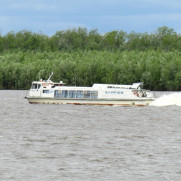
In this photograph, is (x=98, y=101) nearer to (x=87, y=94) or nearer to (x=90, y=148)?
(x=87, y=94)

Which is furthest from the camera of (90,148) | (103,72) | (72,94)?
(103,72)

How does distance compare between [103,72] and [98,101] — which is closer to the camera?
[98,101]

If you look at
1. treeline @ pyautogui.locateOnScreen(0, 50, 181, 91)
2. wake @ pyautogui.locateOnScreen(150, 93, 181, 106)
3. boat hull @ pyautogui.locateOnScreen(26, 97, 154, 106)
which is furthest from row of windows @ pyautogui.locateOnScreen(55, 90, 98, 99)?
treeline @ pyautogui.locateOnScreen(0, 50, 181, 91)

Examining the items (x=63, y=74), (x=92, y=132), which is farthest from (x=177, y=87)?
(x=92, y=132)

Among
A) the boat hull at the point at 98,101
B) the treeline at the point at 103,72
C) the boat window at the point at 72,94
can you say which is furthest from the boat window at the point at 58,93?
the treeline at the point at 103,72

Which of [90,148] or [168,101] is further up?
[168,101]

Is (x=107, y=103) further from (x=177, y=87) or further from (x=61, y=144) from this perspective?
(x=177, y=87)

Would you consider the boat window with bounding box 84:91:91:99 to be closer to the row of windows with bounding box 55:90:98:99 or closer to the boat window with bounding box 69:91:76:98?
the row of windows with bounding box 55:90:98:99

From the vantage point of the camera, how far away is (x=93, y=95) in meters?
94.2

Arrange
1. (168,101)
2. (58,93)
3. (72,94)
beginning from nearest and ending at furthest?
(72,94), (58,93), (168,101)

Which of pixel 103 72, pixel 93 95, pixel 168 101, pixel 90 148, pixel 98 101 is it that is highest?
pixel 103 72

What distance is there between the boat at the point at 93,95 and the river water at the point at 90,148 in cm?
1713

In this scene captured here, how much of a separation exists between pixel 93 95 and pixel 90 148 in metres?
51.8

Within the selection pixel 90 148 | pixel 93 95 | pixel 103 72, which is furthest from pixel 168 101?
pixel 103 72
